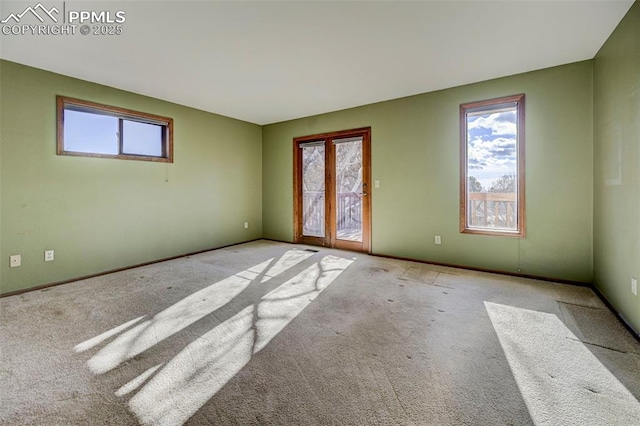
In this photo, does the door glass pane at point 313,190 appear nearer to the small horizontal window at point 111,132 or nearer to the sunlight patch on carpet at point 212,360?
the small horizontal window at point 111,132

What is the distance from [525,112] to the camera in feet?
10.9

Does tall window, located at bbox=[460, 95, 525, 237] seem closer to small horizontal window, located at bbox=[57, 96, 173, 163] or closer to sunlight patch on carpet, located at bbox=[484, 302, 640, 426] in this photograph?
sunlight patch on carpet, located at bbox=[484, 302, 640, 426]

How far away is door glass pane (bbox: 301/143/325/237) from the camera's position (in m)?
5.24

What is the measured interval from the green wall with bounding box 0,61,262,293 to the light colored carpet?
576 millimetres

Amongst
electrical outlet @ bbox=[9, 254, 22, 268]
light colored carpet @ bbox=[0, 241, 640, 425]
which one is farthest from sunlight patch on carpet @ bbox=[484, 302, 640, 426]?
electrical outlet @ bbox=[9, 254, 22, 268]

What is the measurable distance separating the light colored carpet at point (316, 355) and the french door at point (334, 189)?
1.83m

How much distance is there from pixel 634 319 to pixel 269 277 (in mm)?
3188

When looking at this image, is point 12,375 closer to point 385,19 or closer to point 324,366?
point 324,366

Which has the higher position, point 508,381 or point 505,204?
point 505,204

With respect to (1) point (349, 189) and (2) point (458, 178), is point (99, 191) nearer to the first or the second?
(1) point (349, 189)

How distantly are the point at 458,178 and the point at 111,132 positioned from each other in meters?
4.56

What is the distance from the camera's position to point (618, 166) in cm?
239

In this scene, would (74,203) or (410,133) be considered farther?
(410,133)

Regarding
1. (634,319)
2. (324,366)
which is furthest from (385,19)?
(634,319)
